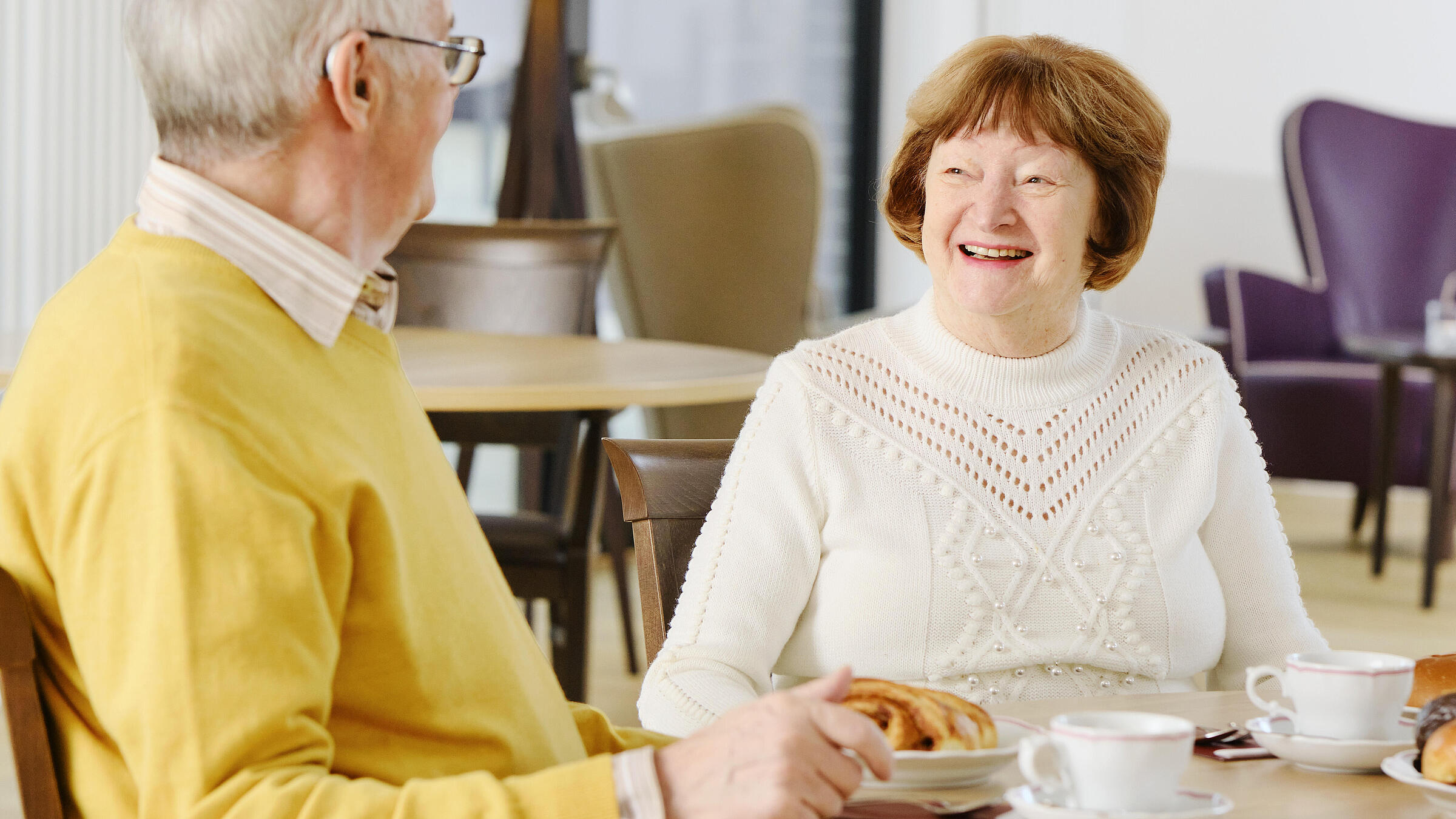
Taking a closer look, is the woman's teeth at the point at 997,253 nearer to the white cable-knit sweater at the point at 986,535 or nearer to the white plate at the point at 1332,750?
the white cable-knit sweater at the point at 986,535

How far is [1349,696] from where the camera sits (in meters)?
0.97

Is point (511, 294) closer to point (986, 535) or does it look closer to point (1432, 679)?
point (986, 535)

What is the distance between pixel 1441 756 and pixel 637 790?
466 mm

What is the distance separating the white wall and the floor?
1.19m

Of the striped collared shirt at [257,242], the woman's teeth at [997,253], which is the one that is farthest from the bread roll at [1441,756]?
the woman's teeth at [997,253]

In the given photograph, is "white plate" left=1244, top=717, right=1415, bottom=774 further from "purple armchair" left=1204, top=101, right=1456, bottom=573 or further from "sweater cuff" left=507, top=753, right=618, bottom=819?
→ "purple armchair" left=1204, top=101, right=1456, bottom=573

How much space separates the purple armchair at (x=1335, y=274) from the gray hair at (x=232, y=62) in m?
4.89

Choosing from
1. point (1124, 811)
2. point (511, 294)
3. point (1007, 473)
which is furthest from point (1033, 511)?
point (511, 294)

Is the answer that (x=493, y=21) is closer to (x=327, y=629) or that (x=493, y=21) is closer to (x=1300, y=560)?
(x=1300, y=560)

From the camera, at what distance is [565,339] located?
3023 mm

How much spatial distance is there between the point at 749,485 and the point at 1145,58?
6.13 m

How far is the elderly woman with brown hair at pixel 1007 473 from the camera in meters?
1.46

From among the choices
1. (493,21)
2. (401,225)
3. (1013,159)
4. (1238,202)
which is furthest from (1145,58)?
(401,225)

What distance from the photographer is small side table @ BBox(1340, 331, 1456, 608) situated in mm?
4508
